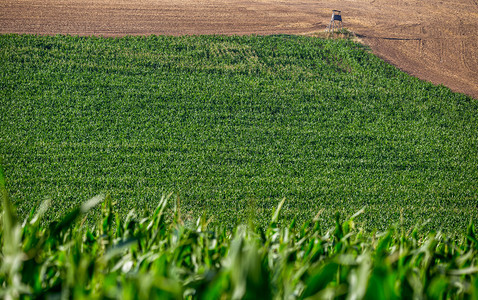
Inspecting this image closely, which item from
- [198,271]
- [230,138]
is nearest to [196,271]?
[198,271]

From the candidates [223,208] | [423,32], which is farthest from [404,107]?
[423,32]

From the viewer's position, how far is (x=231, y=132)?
1367cm

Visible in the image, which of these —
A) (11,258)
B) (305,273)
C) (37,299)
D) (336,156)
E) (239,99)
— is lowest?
(336,156)

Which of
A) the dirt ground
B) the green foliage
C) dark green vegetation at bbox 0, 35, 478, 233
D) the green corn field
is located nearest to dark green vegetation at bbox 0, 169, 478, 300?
the green foliage

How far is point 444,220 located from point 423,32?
20.1m

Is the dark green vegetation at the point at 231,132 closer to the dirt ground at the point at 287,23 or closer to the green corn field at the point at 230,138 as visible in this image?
the green corn field at the point at 230,138

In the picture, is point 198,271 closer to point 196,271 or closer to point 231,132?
point 196,271

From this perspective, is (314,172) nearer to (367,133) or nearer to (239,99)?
(367,133)

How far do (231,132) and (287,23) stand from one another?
579 inches

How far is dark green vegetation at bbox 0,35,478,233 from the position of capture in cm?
1042

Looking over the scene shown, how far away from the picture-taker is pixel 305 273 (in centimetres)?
179

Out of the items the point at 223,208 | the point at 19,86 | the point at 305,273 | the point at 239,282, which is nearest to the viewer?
the point at 239,282

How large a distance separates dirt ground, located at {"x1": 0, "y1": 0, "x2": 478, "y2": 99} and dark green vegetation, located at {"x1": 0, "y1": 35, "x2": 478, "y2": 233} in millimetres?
2198

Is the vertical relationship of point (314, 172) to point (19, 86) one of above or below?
below
